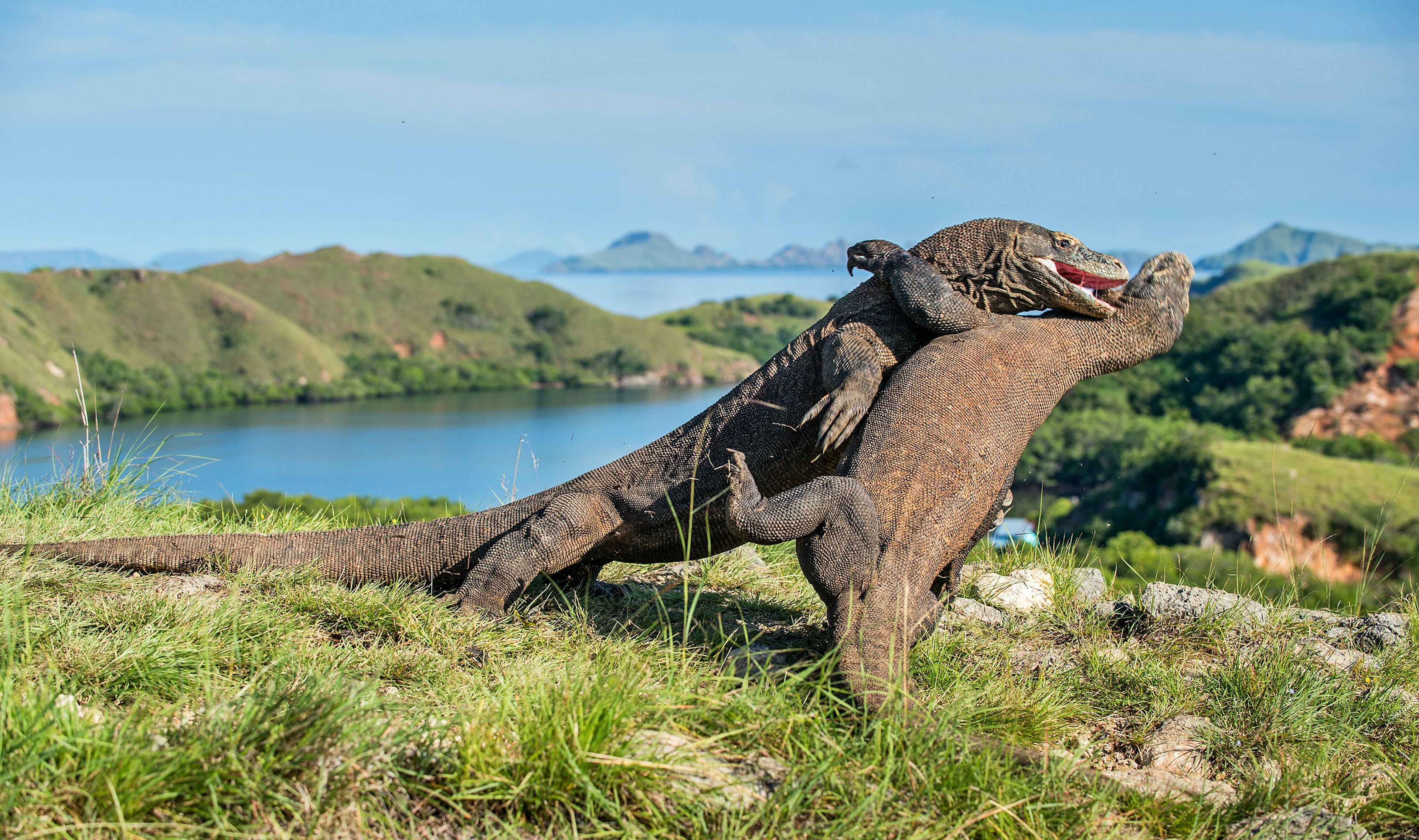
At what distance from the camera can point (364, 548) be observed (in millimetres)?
5434

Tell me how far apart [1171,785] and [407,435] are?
272 feet

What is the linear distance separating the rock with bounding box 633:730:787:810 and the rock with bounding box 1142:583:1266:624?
325 centimetres

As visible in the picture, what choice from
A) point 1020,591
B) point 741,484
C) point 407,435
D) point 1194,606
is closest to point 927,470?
point 741,484

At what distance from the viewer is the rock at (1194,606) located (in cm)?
570

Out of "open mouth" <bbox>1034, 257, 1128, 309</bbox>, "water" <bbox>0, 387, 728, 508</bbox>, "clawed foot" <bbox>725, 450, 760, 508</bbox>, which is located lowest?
"water" <bbox>0, 387, 728, 508</bbox>

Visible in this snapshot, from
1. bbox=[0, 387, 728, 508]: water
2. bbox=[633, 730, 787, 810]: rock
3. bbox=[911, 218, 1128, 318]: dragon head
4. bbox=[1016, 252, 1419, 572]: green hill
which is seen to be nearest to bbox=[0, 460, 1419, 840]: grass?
bbox=[633, 730, 787, 810]: rock

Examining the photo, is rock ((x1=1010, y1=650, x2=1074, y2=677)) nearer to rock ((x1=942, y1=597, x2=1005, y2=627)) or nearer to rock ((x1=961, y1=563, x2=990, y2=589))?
rock ((x1=942, y1=597, x2=1005, y2=627))

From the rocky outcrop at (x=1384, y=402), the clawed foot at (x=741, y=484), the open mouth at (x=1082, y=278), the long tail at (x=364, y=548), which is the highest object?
the open mouth at (x=1082, y=278)

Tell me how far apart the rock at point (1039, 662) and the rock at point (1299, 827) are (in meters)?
1.31

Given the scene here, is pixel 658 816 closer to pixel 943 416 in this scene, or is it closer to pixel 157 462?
pixel 943 416

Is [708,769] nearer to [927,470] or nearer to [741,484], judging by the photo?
[741,484]

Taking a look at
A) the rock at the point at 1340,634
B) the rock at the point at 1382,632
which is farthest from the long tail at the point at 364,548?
the rock at the point at 1382,632

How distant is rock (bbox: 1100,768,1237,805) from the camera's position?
362 centimetres

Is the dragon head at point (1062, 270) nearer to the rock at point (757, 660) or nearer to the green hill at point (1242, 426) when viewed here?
the rock at point (757, 660)
